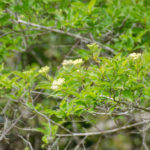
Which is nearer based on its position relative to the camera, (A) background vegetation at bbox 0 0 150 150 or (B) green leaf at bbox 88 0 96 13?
(A) background vegetation at bbox 0 0 150 150

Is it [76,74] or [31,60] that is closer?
[76,74]

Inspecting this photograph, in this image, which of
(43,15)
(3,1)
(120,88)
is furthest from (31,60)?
(120,88)

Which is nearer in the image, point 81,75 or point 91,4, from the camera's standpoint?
point 81,75

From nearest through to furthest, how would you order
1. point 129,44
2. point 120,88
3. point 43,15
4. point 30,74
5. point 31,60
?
point 120,88, point 30,74, point 129,44, point 43,15, point 31,60

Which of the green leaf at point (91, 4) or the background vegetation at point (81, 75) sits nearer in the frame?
the background vegetation at point (81, 75)

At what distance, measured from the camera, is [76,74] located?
1724mm

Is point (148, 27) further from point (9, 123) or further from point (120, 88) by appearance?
point (9, 123)

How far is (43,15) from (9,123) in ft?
4.66

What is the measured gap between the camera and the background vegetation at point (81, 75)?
5.55ft

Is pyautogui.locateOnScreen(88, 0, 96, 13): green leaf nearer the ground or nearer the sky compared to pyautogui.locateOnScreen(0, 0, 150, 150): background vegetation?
nearer the sky

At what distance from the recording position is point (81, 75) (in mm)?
1739

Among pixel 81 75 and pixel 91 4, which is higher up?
pixel 91 4

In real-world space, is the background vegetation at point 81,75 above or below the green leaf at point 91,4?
below

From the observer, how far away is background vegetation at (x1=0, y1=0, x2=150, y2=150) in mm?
1692
